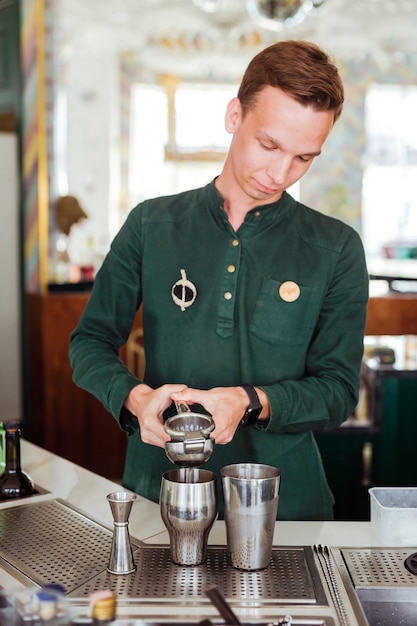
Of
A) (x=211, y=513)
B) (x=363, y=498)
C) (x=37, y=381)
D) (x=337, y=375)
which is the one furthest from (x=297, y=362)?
(x=37, y=381)

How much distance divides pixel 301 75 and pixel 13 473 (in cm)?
113

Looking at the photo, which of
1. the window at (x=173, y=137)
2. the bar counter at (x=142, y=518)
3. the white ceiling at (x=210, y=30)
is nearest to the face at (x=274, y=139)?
the bar counter at (x=142, y=518)

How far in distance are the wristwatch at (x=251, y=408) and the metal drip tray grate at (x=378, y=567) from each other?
0.33 m

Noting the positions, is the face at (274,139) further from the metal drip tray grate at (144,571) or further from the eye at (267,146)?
the metal drip tray grate at (144,571)

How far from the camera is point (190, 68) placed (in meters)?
9.66

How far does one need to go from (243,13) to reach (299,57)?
6.16 metres

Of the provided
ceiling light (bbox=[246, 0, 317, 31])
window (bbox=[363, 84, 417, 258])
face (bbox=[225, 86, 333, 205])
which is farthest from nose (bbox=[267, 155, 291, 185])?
window (bbox=[363, 84, 417, 258])

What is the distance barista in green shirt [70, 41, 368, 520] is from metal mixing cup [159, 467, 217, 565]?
37cm

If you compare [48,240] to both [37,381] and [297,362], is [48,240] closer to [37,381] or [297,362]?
A: [37,381]

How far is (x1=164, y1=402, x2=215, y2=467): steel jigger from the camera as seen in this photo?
1.45 metres

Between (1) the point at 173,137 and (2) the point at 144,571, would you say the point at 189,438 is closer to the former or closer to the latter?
(2) the point at 144,571

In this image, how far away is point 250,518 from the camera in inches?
56.9

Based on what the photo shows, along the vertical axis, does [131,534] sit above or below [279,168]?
below

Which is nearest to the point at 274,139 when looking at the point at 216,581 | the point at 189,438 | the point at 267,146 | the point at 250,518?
the point at 267,146
